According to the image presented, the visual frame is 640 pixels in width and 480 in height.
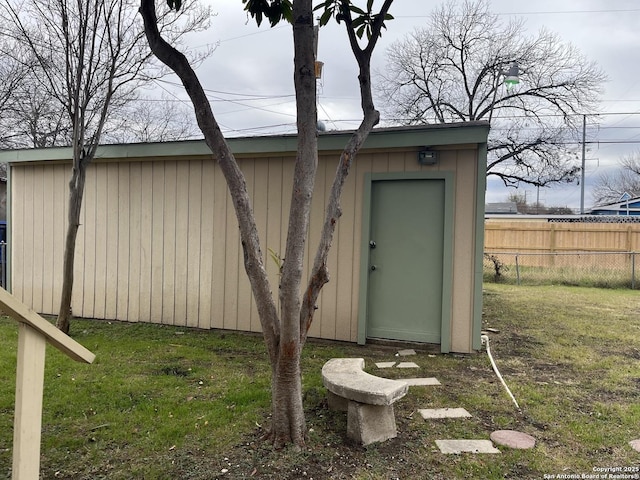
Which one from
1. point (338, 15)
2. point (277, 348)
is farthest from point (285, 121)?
point (277, 348)

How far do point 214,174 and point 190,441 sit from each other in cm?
339

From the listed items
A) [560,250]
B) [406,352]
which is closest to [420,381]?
[406,352]

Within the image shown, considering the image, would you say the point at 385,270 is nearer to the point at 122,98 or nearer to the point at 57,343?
the point at 57,343

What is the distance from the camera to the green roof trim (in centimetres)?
412

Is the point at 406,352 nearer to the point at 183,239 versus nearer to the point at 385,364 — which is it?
the point at 385,364

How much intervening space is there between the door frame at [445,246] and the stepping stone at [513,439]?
1.72 metres

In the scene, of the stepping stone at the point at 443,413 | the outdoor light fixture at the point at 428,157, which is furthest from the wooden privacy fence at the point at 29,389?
the outdoor light fixture at the point at 428,157

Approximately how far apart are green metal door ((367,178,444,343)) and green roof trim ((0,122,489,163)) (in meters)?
0.44

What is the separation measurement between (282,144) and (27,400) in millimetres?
3624

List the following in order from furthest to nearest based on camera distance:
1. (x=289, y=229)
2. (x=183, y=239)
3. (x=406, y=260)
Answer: (x=183, y=239) → (x=406, y=260) → (x=289, y=229)

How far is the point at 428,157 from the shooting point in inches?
170

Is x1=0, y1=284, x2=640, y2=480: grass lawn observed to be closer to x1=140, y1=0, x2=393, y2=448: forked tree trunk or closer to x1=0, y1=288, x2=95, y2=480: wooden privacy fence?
x1=140, y1=0, x2=393, y2=448: forked tree trunk

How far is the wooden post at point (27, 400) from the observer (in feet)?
5.02

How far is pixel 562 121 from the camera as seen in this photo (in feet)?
49.1
